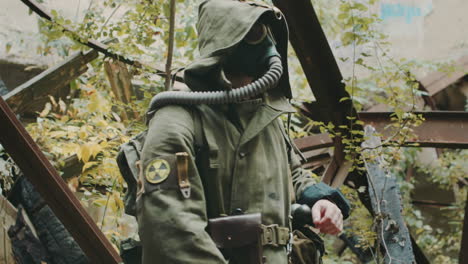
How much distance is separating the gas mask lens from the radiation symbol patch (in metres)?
0.73

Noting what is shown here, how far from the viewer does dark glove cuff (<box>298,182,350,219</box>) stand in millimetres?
2033

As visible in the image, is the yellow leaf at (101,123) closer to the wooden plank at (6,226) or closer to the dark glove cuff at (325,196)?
the wooden plank at (6,226)

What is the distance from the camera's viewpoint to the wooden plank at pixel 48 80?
15.1 feet

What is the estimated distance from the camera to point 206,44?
80.2 inches

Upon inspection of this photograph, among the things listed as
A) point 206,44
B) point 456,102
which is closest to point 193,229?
point 206,44

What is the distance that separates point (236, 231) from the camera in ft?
5.55

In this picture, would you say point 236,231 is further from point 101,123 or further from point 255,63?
point 101,123

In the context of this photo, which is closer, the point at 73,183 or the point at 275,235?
the point at 275,235

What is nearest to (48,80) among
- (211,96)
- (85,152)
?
(85,152)

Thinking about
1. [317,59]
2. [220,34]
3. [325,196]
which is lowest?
[325,196]

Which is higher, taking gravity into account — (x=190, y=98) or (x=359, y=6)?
(x=359, y=6)

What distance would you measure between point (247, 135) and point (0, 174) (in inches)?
111

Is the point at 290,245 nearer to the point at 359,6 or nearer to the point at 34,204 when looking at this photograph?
the point at 359,6

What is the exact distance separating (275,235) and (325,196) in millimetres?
341
